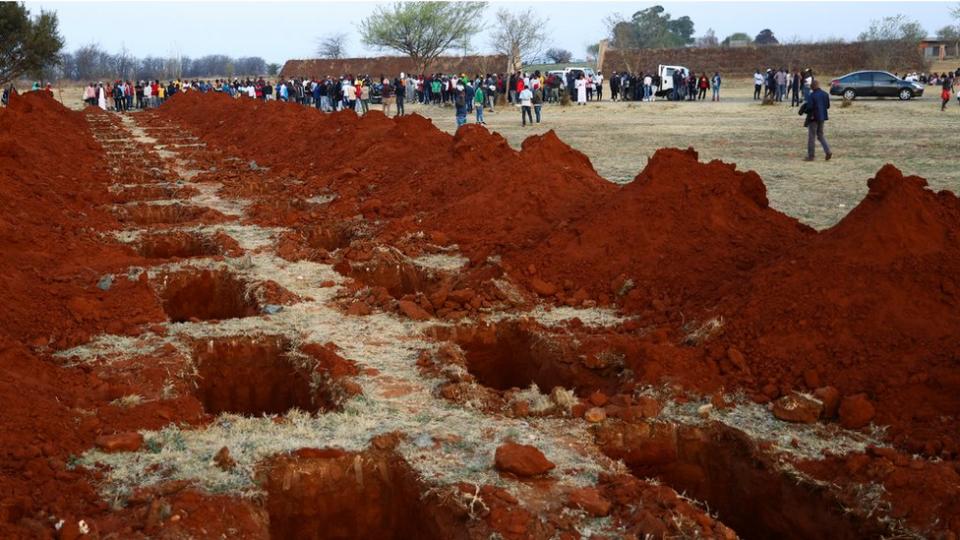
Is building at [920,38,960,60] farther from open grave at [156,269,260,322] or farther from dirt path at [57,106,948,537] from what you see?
dirt path at [57,106,948,537]

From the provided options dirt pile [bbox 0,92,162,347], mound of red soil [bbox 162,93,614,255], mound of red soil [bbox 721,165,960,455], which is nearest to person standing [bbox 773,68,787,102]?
mound of red soil [bbox 162,93,614,255]

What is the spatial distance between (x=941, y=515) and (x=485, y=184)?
828 centimetres

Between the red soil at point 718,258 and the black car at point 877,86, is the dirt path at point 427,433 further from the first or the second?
the black car at point 877,86

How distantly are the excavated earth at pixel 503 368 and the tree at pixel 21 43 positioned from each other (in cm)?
3225

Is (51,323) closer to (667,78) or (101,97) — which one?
(101,97)

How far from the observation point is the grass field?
1412 cm

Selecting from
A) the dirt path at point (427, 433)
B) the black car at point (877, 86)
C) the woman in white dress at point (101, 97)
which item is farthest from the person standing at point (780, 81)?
the dirt path at point (427, 433)

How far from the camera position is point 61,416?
539cm

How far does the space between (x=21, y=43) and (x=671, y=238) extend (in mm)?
39662

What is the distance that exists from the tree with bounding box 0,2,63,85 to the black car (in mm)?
36754

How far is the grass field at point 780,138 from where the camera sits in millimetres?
Answer: 14117

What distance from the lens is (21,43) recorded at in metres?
39.2

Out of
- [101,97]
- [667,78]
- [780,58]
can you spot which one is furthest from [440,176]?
[780,58]

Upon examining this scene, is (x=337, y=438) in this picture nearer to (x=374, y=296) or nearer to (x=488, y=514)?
(x=488, y=514)
